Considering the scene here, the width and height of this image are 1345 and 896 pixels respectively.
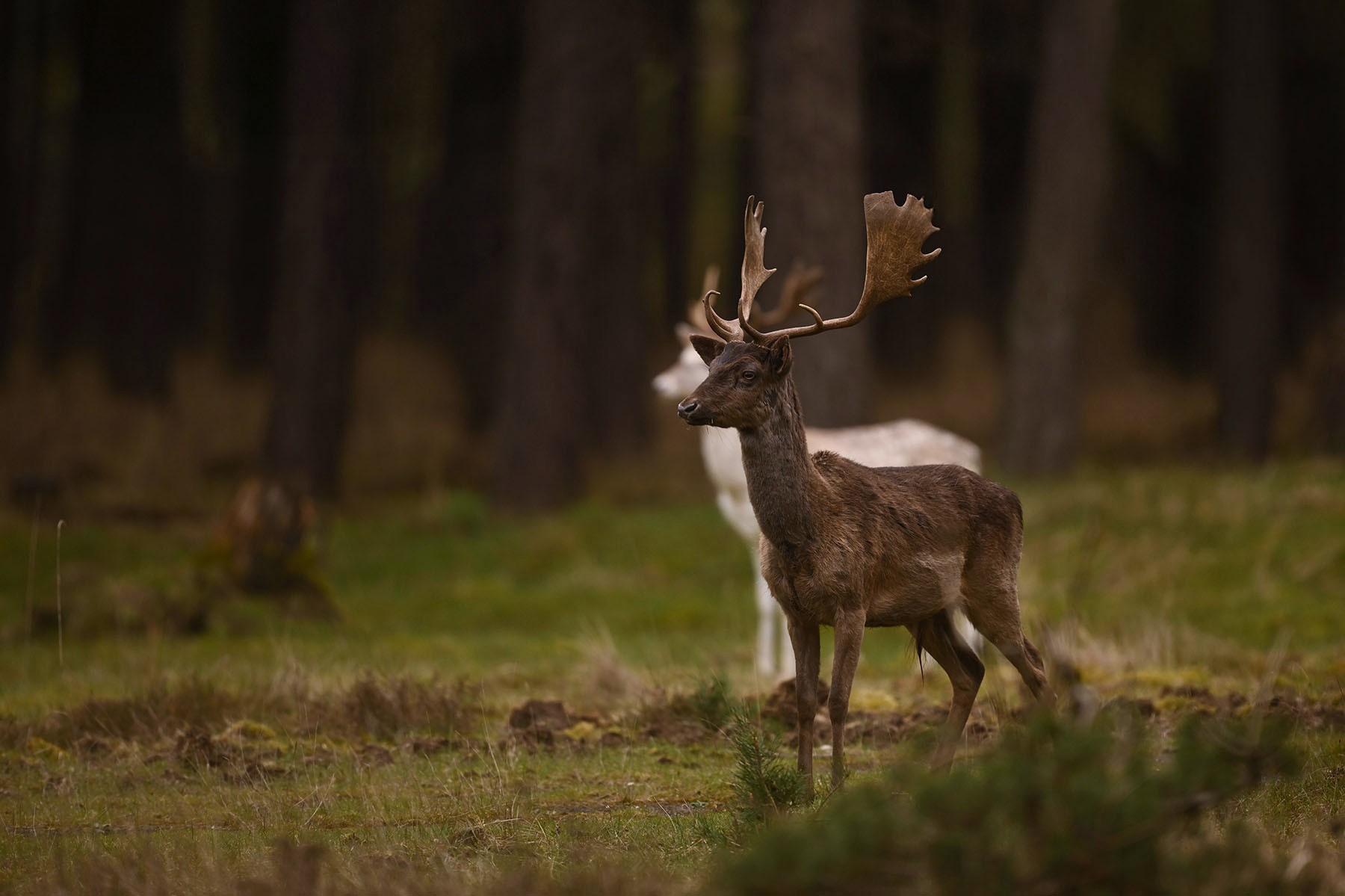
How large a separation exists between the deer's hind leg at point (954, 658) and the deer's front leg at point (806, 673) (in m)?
0.68

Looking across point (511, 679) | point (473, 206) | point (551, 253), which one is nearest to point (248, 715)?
point (511, 679)

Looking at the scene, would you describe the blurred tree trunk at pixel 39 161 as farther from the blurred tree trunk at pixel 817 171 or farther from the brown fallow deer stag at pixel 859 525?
the brown fallow deer stag at pixel 859 525

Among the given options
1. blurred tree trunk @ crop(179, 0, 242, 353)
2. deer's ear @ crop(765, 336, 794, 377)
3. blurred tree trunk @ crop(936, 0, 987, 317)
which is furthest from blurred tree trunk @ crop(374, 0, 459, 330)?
deer's ear @ crop(765, 336, 794, 377)

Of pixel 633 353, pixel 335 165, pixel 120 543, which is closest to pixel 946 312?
pixel 633 353

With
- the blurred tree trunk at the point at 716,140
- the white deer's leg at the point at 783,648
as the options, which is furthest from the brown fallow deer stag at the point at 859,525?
the blurred tree trunk at the point at 716,140

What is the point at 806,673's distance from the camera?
662 cm

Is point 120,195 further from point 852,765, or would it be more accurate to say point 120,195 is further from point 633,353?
point 852,765

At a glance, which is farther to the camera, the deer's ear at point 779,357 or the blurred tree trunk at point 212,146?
the blurred tree trunk at point 212,146

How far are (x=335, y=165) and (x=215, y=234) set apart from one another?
6.98 m

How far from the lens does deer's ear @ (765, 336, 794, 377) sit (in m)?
6.62

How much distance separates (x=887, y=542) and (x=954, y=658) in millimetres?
791

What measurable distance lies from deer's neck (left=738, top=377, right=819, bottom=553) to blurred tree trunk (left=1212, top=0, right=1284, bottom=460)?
14.7 metres

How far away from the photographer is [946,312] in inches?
1048

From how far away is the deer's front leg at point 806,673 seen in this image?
6512 millimetres
